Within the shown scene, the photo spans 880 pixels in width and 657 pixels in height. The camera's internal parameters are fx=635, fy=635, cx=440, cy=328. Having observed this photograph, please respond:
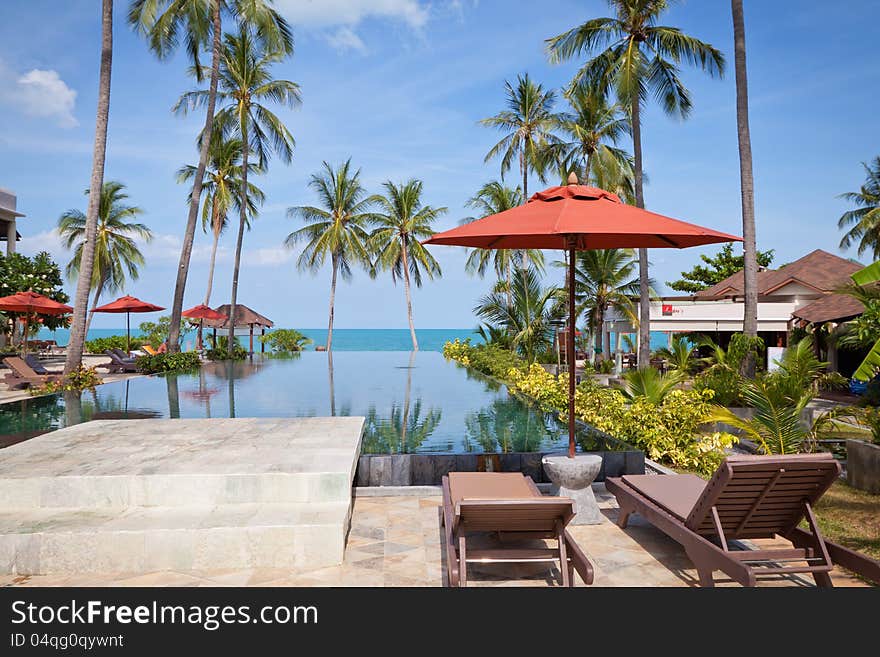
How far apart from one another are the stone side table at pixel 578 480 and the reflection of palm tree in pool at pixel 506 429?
1.45 m

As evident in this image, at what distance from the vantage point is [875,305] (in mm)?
7430

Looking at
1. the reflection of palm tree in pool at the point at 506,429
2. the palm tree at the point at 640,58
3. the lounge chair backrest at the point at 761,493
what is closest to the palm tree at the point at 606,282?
the palm tree at the point at 640,58

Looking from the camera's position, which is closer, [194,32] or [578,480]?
[578,480]

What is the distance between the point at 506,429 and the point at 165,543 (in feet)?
15.4

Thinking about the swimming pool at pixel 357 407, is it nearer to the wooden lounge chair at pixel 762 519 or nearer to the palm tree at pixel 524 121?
the wooden lounge chair at pixel 762 519

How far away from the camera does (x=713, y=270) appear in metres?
35.8

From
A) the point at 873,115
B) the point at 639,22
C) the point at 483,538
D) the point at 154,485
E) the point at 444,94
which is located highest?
the point at 639,22

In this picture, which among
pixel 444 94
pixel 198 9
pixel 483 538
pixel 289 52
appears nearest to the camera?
pixel 483 538

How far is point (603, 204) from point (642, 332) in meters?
13.6

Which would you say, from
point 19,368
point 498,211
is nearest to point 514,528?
point 19,368

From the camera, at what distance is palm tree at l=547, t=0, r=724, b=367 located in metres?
17.0

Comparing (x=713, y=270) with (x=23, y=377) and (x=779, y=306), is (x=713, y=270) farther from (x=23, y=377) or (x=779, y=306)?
(x=23, y=377)
